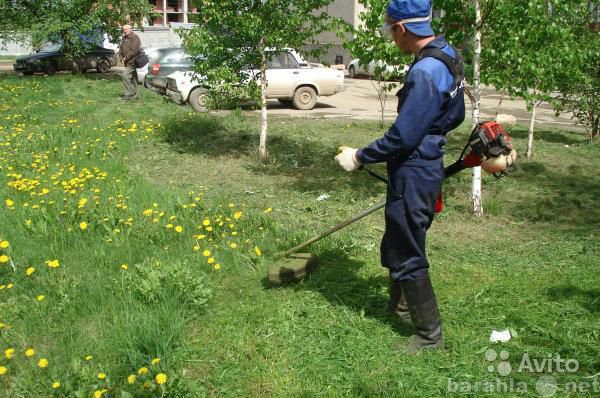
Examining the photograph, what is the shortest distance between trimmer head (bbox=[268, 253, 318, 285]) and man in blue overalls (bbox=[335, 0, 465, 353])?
1110mm

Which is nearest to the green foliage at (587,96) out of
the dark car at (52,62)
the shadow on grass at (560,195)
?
the shadow on grass at (560,195)

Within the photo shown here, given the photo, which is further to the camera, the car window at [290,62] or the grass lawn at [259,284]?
the car window at [290,62]

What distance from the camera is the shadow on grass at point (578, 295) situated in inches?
161

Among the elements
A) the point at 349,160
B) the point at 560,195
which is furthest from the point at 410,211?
the point at 560,195

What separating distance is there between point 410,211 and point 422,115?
1.81 feet

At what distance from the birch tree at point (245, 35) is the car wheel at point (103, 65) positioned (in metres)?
17.8

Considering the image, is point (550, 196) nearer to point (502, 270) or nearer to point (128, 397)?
point (502, 270)

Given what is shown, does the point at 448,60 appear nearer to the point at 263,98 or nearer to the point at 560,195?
the point at 560,195

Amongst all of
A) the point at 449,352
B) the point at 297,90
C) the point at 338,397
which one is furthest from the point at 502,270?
the point at 297,90

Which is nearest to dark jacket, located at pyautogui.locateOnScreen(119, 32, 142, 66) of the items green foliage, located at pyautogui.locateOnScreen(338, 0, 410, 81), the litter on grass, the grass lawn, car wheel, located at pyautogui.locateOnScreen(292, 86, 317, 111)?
car wheel, located at pyautogui.locateOnScreen(292, 86, 317, 111)

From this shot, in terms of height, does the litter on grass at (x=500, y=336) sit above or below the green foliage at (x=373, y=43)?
below

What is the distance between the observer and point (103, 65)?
82.3ft

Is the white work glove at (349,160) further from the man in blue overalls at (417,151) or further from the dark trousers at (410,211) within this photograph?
the dark trousers at (410,211)

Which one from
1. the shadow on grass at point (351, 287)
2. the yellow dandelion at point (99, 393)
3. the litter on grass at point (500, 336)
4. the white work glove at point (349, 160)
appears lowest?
the yellow dandelion at point (99, 393)
